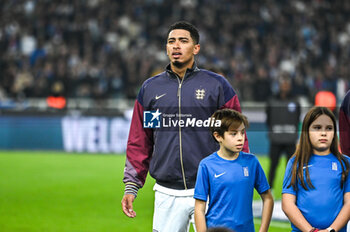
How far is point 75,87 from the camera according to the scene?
20359 millimetres

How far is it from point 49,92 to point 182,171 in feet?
54.1

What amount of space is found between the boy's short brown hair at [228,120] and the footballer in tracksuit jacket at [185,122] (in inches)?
11.3

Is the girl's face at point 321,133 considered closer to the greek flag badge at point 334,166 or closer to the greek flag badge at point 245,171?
the greek flag badge at point 334,166

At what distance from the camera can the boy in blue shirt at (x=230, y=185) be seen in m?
3.62

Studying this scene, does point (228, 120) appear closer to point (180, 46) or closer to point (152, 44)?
point (180, 46)

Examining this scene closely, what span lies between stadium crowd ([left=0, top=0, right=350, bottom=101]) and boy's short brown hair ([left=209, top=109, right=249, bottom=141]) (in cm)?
1441

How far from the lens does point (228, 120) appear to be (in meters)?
3.70

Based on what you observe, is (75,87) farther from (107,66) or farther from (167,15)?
(167,15)

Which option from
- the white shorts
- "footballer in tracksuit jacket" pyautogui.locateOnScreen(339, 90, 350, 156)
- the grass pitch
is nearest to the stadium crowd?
the grass pitch

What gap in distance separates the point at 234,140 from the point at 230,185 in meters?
0.28

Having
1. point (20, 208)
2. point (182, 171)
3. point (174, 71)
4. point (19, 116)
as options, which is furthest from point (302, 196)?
point (19, 116)

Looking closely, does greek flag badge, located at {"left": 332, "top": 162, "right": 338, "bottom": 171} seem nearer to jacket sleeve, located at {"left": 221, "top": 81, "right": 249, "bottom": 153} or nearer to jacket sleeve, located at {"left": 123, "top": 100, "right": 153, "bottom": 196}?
jacket sleeve, located at {"left": 221, "top": 81, "right": 249, "bottom": 153}

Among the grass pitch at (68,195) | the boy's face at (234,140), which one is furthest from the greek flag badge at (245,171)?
the grass pitch at (68,195)

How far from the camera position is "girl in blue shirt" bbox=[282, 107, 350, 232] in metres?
3.70
